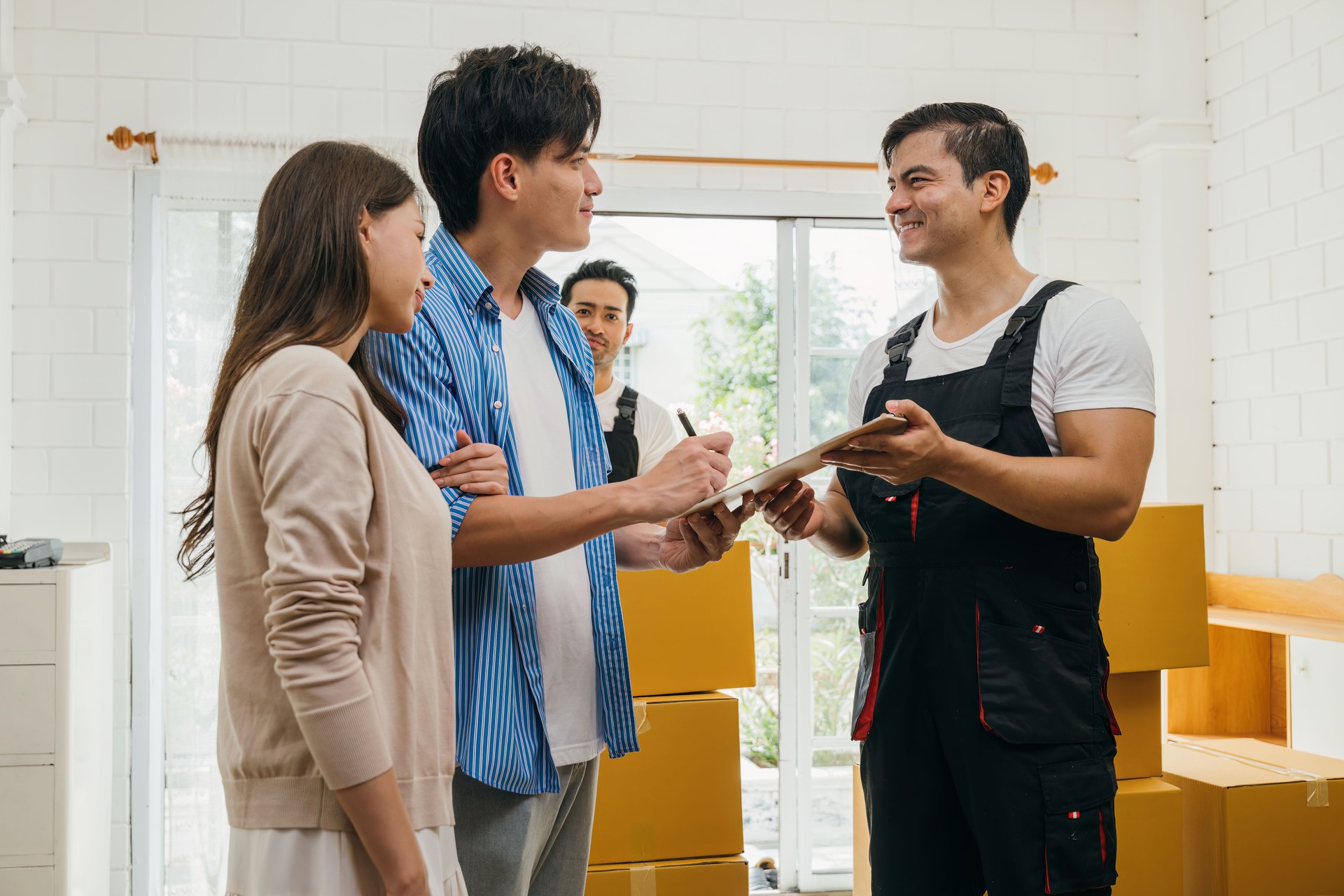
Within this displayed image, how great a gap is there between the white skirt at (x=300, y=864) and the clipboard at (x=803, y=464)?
0.61 metres

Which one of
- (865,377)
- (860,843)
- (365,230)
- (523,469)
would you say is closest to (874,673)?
(865,377)

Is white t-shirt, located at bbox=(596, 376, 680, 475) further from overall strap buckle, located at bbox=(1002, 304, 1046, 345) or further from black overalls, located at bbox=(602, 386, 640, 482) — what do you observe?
overall strap buckle, located at bbox=(1002, 304, 1046, 345)

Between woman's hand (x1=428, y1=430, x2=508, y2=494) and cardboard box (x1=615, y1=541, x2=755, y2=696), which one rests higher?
woman's hand (x1=428, y1=430, x2=508, y2=494)

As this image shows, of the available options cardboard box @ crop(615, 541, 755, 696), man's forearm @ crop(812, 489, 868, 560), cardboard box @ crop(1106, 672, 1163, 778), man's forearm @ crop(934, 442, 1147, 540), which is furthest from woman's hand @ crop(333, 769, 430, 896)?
cardboard box @ crop(1106, 672, 1163, 778)

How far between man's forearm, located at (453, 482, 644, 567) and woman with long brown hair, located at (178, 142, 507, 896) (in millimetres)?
73

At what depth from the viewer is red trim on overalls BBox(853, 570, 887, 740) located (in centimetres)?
180

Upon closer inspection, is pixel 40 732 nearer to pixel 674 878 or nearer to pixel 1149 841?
pixel 674 878

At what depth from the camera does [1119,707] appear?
247cm

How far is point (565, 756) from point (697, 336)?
288 centimetres

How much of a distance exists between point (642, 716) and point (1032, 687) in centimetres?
117

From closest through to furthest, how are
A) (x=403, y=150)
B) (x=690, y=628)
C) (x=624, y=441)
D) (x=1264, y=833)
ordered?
(x=1264, y=833)
(x=690, y=628)
(x=624, y=441)
(x=403, y=150)

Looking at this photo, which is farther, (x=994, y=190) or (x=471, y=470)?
(x=994, y=190)

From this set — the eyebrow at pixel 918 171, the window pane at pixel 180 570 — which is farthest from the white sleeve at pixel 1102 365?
the window pane at pixel 180 570

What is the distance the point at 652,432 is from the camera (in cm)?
353
